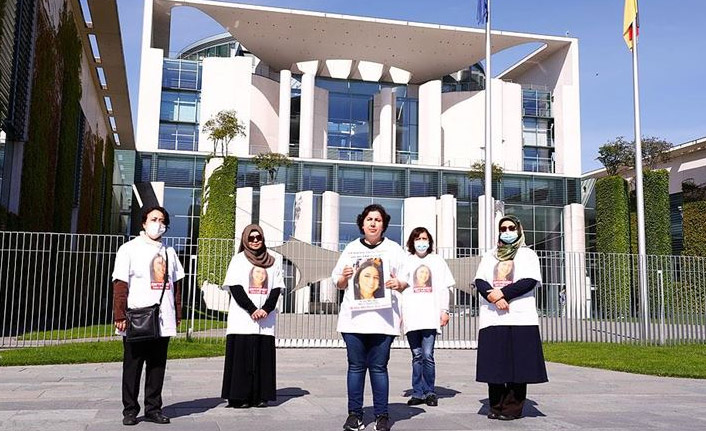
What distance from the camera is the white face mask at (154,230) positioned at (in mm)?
5824

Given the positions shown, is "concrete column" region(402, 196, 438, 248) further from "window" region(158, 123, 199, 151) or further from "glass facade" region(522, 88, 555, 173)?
"window" region(158, 123, 199, 151)

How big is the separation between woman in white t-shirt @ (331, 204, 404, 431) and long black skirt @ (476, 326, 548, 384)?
1126 mm

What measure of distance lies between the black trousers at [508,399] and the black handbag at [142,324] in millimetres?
3012

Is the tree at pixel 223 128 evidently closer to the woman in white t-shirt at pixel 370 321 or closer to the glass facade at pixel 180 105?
the glass facade at pixel 180 105

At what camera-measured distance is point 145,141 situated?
3528 centimetres

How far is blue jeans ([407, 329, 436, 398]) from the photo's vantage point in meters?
6.99

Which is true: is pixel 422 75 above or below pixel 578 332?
above

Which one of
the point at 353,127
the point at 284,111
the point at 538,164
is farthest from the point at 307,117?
the point at 538,164

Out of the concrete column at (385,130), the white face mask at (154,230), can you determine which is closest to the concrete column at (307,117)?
the concrete column at (385,130)

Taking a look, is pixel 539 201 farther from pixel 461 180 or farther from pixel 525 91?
pixel 525 91

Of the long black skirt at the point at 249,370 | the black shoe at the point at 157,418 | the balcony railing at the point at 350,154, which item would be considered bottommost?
the black shoe at the point at 157,418

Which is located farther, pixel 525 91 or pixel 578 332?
pixel 525 91

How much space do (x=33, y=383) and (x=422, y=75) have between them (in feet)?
123

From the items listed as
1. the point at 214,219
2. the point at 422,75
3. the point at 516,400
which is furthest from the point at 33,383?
the point at 422,75
